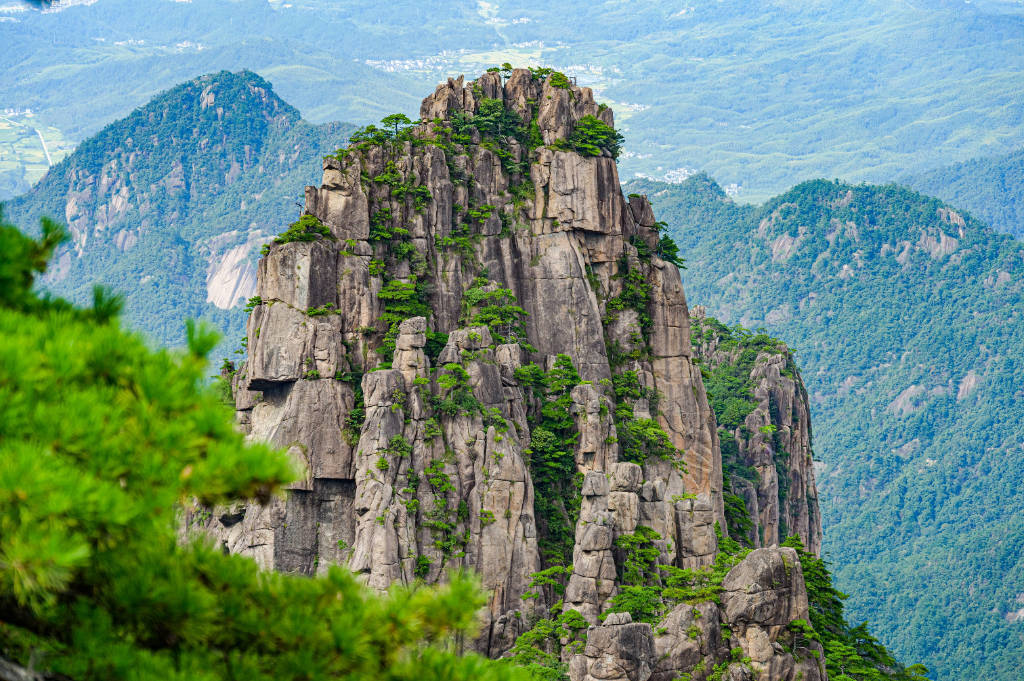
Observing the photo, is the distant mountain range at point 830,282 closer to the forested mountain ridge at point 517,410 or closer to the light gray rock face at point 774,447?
the light gray rock face at point 774,447

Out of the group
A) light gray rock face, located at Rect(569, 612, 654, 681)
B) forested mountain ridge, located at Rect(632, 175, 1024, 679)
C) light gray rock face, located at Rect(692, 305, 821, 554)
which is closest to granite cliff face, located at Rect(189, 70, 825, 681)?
light gray rock face, located at Rect(569, 612, 654, 681)

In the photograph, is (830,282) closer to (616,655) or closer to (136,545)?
(616,655)

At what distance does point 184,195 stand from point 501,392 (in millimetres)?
142636

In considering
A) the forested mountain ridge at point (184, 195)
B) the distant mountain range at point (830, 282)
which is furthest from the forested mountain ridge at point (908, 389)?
the forested mountain ridge at point (184, 195)

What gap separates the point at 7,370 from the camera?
902 centimetres

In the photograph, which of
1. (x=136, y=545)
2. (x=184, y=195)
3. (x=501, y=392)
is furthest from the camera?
(x=184, y=195)

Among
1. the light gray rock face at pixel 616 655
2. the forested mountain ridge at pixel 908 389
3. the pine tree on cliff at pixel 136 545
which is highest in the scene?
the forested mountain ridge at pixel 908 389

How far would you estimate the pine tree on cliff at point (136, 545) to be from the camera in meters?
8.44

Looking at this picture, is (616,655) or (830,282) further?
(830,282)

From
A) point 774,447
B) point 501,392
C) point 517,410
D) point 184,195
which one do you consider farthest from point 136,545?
point 184,195

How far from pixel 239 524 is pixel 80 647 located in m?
38.3

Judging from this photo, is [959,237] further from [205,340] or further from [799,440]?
[205,340]

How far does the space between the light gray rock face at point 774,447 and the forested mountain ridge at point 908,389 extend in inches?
1007

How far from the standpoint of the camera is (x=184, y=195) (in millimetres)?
182125
